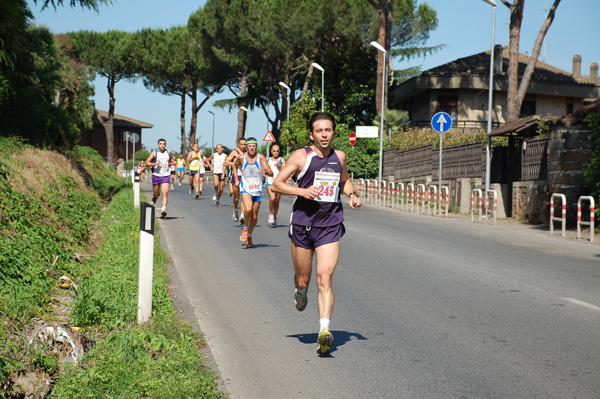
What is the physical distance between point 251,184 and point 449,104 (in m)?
37.9

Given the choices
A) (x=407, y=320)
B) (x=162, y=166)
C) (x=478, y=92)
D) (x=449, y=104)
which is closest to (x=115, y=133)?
(x=449, y=104)

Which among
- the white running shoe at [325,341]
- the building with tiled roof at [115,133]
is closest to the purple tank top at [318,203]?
the white running shoe at [325,341]

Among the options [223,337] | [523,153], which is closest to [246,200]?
[223,337]

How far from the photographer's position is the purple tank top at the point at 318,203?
6.30m

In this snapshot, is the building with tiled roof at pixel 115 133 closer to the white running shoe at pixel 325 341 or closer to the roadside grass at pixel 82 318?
the roadside grass at pixel 82 318

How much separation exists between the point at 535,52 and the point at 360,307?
25642 millimetres

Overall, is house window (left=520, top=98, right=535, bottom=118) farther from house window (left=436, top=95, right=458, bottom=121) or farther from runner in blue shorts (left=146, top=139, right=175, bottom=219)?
runner in blue shorts (left=146, top=139, right=175, bottom=219)

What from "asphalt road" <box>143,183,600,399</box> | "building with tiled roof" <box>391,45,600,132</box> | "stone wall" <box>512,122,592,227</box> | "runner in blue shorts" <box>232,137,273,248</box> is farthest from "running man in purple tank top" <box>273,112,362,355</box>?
"building with tiled roof" <box>391,45,600,132</box>

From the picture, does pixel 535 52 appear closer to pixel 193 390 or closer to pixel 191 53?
pixel 193 390

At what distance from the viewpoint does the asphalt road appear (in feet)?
17.4

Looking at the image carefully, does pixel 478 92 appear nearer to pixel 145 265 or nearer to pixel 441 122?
pixel 441 122

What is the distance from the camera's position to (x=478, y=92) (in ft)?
164

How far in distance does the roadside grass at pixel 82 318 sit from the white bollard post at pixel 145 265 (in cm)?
12

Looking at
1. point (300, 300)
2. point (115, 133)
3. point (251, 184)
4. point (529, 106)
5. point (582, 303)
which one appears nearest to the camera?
point (300, 300)
